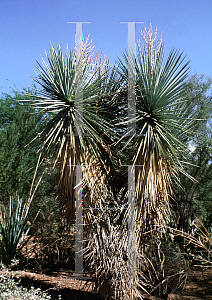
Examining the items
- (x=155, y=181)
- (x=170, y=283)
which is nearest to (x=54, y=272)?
(x=170, y=283)

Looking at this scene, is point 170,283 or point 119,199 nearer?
point 119,199

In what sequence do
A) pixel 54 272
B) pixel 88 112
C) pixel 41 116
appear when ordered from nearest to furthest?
1. pixel 88 112
2. pixel 54 272
3. pixel 41 116

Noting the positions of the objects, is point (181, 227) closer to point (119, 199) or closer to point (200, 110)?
point (119, 199)

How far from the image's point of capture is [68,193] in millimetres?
4812

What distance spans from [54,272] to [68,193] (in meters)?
2.67

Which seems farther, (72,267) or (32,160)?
(32,160)

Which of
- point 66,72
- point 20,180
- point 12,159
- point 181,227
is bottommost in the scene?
point 181,227

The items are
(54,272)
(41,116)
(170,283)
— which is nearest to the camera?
(170,283)

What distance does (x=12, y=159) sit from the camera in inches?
379

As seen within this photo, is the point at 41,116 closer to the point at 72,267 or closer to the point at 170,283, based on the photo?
the point at 72,267

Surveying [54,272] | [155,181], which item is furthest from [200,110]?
[54,272]

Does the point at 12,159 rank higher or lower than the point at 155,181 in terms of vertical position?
higher

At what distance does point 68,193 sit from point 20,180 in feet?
18.1

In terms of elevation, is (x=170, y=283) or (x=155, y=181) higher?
(x=155, y=181)
